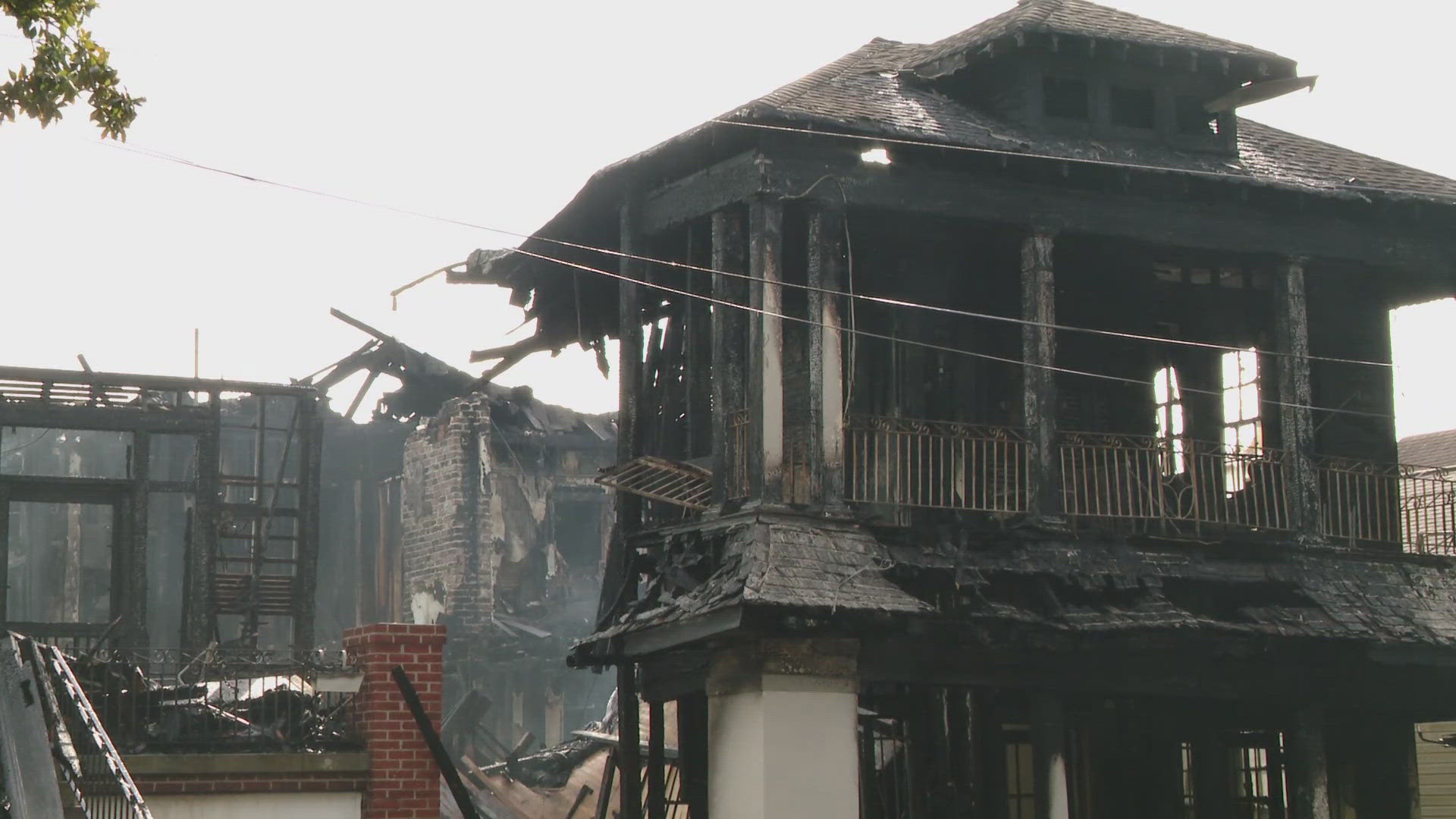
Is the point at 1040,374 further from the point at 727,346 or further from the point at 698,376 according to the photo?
the point at 698,376

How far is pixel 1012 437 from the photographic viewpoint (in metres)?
17.5

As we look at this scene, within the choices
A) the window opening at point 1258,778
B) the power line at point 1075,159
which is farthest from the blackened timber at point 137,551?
the window opening at point 1258,778

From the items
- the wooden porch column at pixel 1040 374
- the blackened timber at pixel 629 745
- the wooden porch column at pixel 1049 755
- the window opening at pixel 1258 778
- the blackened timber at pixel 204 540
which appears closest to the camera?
the wooden porch column at pixel 1049 755

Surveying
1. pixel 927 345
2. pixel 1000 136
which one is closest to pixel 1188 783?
pixel 927 345

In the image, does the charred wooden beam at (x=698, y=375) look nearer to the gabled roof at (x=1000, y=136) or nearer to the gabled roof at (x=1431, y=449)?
the gabled roof at (x=1000, y=136)

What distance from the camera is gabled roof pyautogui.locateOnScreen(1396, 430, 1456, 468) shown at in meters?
32.9

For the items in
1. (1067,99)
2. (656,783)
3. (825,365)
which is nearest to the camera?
(825,365)

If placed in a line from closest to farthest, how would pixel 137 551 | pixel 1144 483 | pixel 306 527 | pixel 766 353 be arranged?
pixel 766 353 → pixel 1144 483 → pixel 137 551 → pixel 306 527

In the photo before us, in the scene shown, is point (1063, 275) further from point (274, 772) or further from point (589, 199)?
point (274, 772)

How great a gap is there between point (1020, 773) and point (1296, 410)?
412 cm

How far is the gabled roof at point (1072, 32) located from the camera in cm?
1634

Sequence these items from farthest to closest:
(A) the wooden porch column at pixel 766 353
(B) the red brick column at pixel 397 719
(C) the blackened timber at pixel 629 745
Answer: (C) the blackened timber at pixel 629 745
(A) the wooden porch column at pixel 766 353
(B) the red brick column at pixel 397 719

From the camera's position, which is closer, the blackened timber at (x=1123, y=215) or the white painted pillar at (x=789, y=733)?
the white painted pillar at (x=789, y=733)

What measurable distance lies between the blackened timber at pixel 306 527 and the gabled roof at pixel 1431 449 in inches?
719
